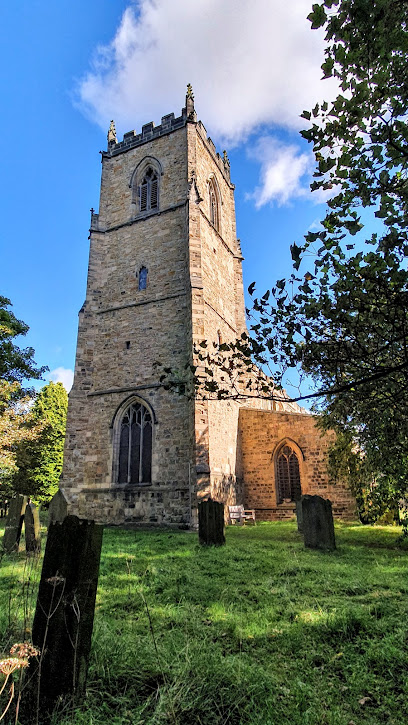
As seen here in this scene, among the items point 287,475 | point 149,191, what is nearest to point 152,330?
point 149,191

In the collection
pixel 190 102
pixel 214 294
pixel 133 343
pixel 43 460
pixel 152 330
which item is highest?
pixel 190 102

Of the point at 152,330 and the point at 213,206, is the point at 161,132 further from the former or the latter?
the point at 152,330

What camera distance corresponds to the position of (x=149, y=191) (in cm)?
1856

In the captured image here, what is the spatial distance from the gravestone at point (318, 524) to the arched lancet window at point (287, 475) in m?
8.41

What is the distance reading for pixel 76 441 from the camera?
48.2 ft

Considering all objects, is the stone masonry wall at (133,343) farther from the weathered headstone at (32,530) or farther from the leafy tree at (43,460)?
the leafy tree at (43,460)

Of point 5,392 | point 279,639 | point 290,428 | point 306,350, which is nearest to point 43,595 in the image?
point 279,639

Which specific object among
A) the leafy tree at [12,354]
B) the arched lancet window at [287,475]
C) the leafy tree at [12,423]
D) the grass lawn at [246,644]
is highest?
the leafy tree at [12,354]

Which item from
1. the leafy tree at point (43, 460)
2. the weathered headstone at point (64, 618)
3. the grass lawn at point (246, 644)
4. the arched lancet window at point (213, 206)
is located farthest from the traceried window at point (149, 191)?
the weathered headstone at point (64, 618)

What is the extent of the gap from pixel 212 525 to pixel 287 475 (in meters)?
8.65

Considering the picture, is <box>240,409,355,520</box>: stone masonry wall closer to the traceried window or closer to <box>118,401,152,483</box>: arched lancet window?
<box>118,401,152,483</box>: arched lancet window

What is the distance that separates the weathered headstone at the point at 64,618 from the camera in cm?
249

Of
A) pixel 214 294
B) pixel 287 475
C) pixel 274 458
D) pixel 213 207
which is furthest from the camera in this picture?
pixel 213 207

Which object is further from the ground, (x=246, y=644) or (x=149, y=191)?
(x=149, y=191)
